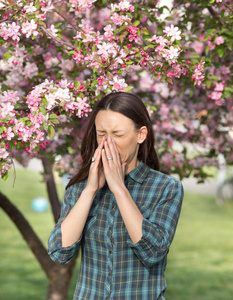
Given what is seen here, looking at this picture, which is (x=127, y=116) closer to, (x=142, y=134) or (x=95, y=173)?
(x=142, y=134)

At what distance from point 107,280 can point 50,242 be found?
33 centimetres

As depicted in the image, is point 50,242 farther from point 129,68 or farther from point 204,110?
point 204,110

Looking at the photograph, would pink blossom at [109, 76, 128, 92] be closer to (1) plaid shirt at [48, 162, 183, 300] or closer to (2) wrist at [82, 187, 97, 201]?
(1) plaid shirt at [48, 162, 183, 300]

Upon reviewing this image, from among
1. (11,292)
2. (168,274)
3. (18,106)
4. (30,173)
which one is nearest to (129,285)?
(18,106)

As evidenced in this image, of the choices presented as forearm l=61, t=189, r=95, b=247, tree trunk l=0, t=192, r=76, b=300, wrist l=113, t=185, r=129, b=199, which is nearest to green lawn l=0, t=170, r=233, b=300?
tree trunk l=0, t=192, r=76, b=300

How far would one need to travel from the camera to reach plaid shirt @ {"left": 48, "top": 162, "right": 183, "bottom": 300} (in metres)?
2.57

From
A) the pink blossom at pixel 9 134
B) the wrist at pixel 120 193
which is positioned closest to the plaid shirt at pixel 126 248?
the wrist at pixel 120 193

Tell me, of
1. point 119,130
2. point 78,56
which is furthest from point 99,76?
point 119,130

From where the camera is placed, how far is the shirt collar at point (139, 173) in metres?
2.80

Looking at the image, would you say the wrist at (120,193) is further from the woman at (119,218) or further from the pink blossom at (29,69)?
the pink blossom at (29,69)

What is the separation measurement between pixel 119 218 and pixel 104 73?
50.5 inches

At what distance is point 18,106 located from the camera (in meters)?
3.60

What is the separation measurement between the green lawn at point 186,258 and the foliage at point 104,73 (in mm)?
4557

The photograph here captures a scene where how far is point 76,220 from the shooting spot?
2.61m
